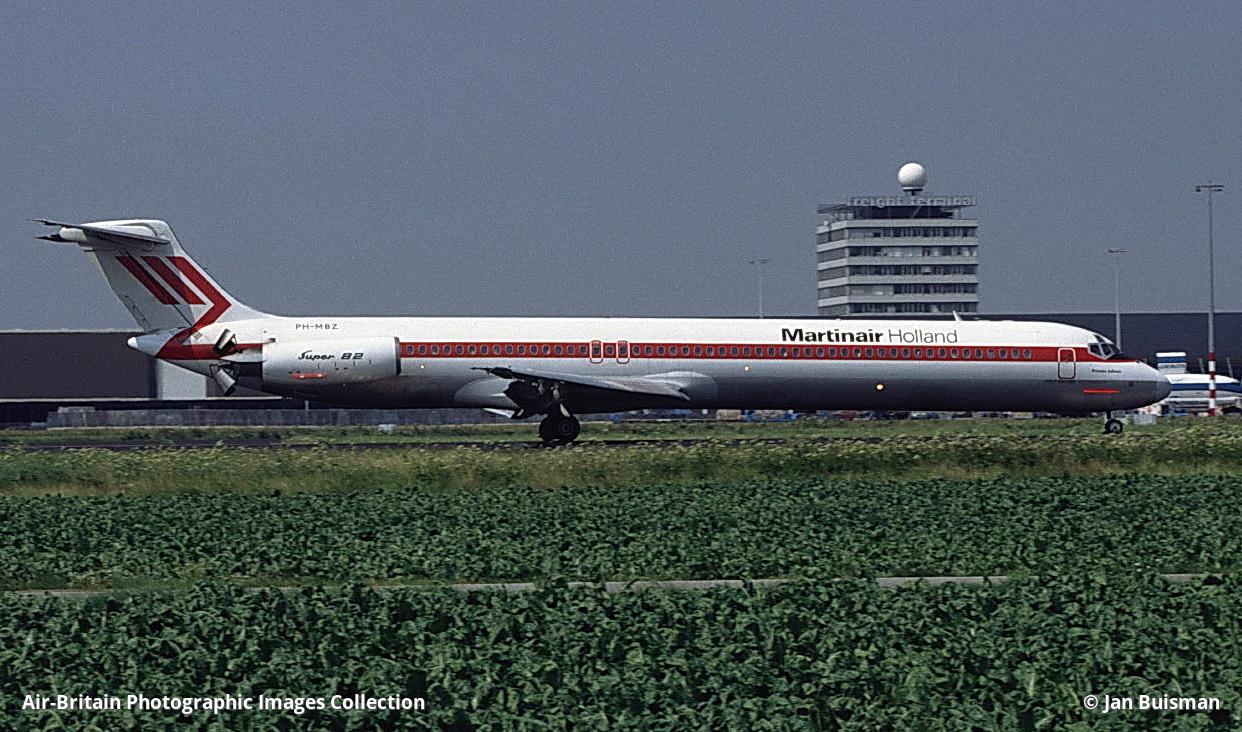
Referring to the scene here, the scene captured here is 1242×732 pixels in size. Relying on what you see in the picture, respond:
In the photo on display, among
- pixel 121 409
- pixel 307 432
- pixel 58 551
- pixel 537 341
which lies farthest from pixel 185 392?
pixel 58 551

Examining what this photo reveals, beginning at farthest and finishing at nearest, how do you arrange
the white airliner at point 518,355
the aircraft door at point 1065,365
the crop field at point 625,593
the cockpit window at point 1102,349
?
the cockpit window at point 1102,349, the aircraft door at point 1065,365, the white airliner at point 518,355, the crop field at point 625,593

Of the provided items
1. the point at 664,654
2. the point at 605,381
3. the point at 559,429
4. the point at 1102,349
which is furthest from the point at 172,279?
the point at 664,654

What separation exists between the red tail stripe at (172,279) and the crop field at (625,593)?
1004 cm

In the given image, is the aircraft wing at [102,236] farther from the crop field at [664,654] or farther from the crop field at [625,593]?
the crop field at [664,654]

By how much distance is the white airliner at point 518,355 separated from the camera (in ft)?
125

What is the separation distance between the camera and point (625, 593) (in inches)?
522

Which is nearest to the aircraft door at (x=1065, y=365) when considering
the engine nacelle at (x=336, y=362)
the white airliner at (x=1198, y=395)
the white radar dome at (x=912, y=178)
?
the engine nacelle at (x=336, y=362)

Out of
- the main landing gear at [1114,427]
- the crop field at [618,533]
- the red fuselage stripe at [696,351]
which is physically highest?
the red fuselage stripe at [696,351]

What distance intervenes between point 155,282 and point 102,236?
Answer: 165cm

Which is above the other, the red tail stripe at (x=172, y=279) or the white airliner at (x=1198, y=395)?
the red tail stripe at (x=172, y=279)

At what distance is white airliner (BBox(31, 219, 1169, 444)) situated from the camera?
125 ft

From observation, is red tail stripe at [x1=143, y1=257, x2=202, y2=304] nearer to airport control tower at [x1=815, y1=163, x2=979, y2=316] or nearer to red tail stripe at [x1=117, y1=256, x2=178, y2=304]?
red tail stripe at [x1=117, y1=256, x2=178, y2=304]

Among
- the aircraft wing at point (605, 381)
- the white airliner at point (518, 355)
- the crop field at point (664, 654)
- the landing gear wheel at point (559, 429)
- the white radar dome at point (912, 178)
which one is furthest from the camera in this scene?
the white radar dome at point (912, 178)

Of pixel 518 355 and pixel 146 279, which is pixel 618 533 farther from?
pixel 146 279
